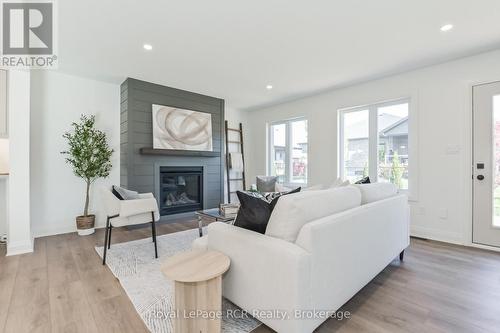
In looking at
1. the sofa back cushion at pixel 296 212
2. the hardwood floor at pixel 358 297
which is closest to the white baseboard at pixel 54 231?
the hardwood floor at pixel 358 297

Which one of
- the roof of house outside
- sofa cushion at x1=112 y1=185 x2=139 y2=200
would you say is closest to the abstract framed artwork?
sofa cushion at x1=112 y1=185 x2=139 y2=200

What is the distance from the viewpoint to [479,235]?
2979 mm

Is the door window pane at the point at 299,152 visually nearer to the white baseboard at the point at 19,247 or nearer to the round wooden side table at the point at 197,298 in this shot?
the round wooden side table at the point at 197,298

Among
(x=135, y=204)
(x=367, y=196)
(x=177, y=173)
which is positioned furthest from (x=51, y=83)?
(x=367, y=196)

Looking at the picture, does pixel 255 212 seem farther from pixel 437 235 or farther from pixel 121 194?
pixel 437 235

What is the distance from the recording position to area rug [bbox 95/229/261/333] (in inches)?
62.5

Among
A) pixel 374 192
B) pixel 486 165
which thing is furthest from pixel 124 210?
pixel 486 165

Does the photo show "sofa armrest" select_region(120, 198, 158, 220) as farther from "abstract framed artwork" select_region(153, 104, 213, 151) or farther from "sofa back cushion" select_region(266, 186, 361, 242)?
"sofa back cushion" select_region(266, 186, 361, 242)

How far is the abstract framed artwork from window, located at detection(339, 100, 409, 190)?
8.59ft

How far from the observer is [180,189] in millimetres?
4621

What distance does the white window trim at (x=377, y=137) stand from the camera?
349 centimetres

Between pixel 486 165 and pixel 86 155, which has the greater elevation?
pixel 86 155

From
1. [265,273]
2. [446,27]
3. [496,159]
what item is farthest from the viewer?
[496,159]

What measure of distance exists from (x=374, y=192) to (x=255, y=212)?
4.44ft
